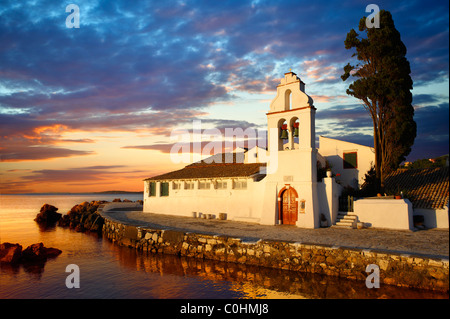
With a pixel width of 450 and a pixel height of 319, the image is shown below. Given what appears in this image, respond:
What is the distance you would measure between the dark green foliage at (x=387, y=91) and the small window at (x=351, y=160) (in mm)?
2910

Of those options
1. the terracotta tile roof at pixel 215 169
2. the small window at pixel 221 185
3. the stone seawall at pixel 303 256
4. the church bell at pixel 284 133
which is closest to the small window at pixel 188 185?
the terracotta tile roof at pixel 215 169

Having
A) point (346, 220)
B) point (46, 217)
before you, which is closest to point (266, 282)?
point (346, 220)

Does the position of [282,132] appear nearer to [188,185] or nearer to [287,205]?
[287,205]

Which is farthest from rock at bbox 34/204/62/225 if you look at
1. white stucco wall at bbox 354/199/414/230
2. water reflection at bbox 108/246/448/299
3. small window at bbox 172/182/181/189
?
white stucco wall at bbox 354/199/414/230

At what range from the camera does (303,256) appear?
477 inches

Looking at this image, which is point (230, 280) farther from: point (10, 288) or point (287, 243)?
point (10, 288)

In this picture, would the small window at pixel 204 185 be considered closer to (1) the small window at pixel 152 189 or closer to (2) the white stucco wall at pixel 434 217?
(1) the small window at pixel 152 189

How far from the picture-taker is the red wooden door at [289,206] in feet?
58.6

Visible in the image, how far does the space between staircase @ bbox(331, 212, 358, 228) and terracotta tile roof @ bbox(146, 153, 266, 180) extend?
663cm

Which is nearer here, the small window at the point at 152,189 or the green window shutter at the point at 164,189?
the green window shutter at the point at 164,189

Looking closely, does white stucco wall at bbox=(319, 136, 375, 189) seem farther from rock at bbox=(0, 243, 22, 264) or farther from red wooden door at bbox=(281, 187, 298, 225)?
rock at bbox=(0, 243, 22, 264)

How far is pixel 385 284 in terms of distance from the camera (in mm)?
10250
